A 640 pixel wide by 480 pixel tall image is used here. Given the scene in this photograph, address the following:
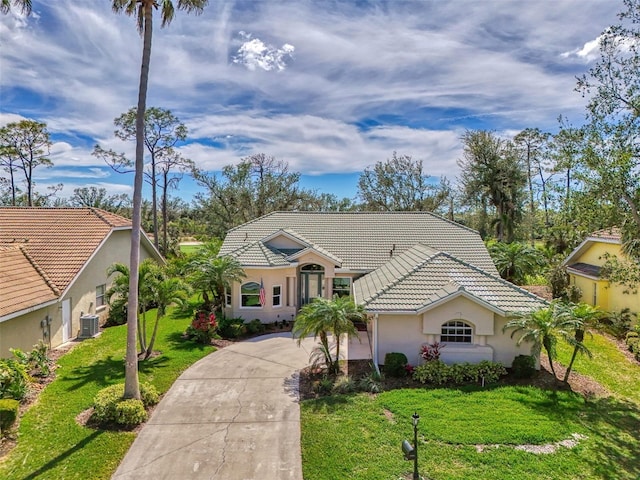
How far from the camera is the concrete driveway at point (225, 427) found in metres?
8.45

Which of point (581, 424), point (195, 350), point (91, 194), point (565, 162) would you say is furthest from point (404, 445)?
point (91, 194)

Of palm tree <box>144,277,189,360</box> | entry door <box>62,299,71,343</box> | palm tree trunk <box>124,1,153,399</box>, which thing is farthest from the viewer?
entry door <box>62,299,71,343</box>

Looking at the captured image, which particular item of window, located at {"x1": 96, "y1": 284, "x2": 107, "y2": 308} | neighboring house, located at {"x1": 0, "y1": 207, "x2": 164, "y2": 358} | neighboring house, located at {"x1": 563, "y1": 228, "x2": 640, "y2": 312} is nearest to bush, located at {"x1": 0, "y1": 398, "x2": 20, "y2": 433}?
neighboring house, located at {"x1": 0, "y1": 207, "x2": 164, "y2": 358}

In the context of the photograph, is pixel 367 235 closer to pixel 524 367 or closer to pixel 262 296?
pixel 262 296

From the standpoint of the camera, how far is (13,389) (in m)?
10.9

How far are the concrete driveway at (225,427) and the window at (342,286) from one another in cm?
723

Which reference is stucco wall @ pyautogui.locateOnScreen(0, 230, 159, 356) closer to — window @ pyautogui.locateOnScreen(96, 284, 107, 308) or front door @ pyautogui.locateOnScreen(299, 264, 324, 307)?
window @ pyautogui.locateOnScreen(96, 284, 107, 308)

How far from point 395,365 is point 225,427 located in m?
5.87

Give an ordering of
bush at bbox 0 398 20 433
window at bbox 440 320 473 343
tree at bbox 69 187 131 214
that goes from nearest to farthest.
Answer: bush at bbox 0 398 20 433 < window at bbox 440 320 473 343 < tree at bbox 69 187 131 214

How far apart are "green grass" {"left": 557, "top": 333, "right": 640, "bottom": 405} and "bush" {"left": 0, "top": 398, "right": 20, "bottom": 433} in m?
16.6

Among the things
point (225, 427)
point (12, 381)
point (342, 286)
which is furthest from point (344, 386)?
point (342, 286)

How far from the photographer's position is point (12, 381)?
1094 centimetres

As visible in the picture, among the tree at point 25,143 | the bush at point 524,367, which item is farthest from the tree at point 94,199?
the bush at point 524,367

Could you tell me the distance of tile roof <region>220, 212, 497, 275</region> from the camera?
22.7 m
